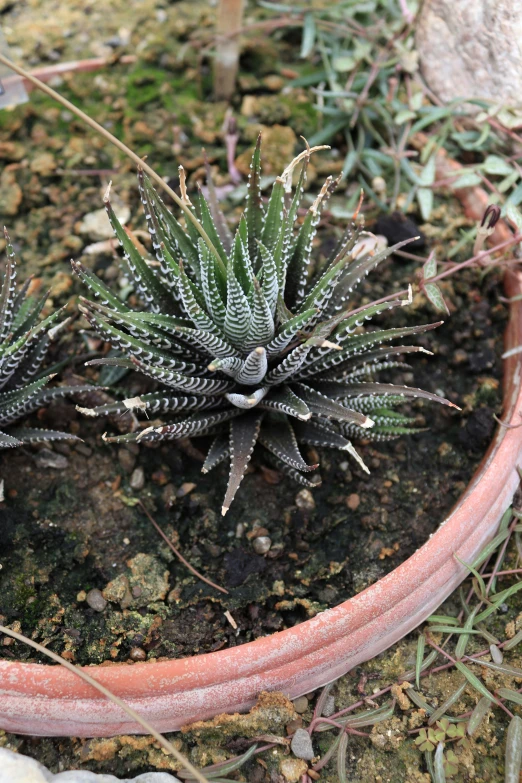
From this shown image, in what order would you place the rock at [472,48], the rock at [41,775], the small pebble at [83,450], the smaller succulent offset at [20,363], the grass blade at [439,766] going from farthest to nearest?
the rock at [472,48]
the small pebble at [83,450]
the smaller succulent offset at [20,363]
the grass blade at [439,766]
the rock at [41,775]

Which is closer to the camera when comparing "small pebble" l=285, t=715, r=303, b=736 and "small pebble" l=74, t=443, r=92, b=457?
"small pebble" l=285, t=715, r=303, b=736

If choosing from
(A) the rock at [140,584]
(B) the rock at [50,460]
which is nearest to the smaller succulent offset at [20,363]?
(B) the rock at [50,460]

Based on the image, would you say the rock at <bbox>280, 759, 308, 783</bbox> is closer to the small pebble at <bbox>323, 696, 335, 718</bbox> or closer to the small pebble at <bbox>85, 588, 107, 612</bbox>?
the small pebble at <bbox>323, 696, 335, 718</bbox>

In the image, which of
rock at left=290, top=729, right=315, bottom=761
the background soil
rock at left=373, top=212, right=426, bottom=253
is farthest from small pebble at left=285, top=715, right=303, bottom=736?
rock at left=373, top=212, right=426, bottom=253

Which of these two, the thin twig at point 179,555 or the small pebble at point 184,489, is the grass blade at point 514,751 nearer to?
the thin twig at point 179,555

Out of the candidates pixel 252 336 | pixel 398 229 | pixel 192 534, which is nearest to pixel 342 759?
pixel 192 534

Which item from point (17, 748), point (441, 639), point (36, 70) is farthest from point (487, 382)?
point (36, 70)

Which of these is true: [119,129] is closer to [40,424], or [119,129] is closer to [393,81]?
[393,81]
